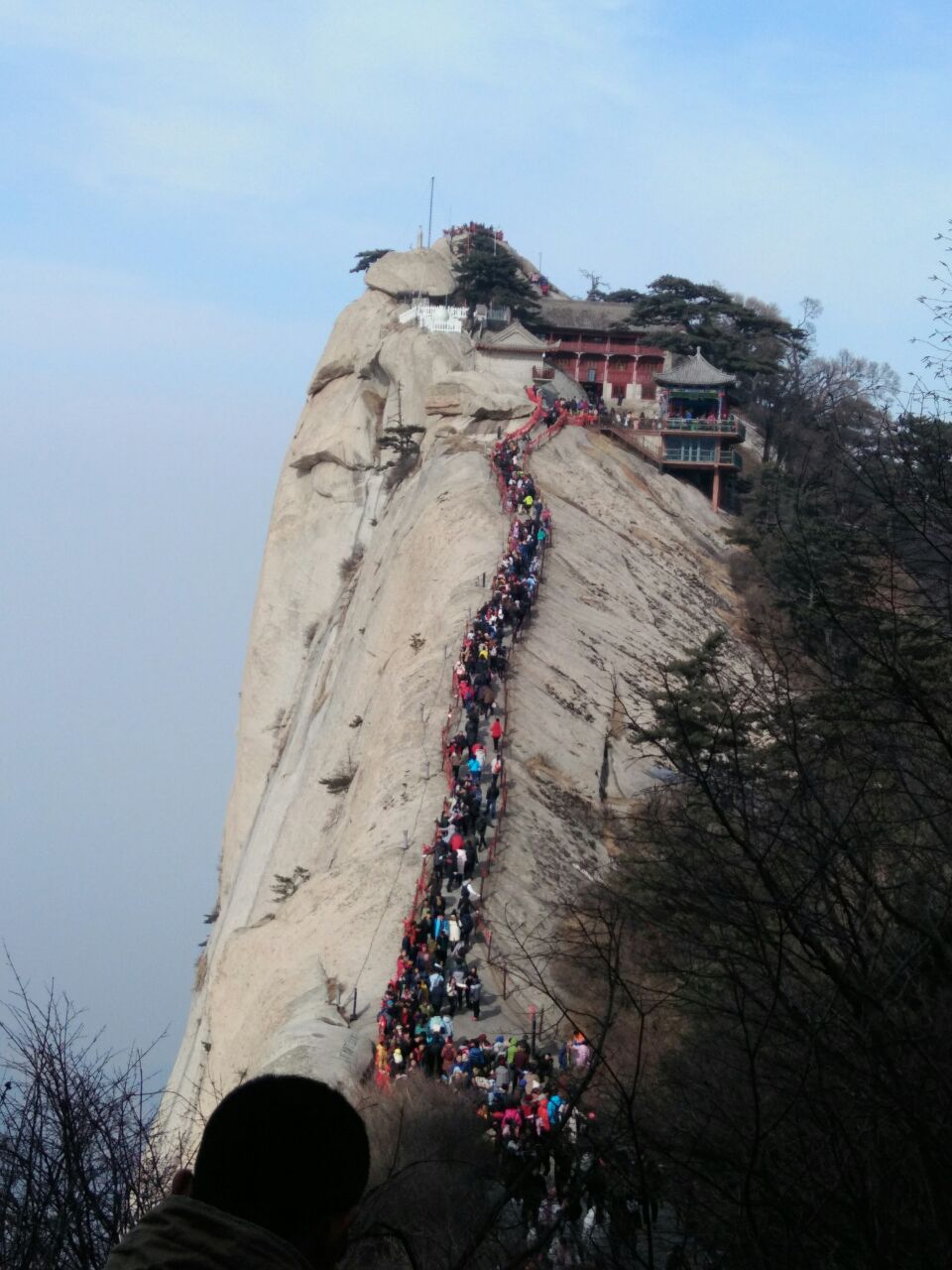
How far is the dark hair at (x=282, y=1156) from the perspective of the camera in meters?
3.01

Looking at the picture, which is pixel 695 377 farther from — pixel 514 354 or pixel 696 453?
pixel 514 354

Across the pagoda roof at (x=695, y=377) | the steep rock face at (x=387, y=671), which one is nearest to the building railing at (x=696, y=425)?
the pagoda roof at (x=695, y=377)

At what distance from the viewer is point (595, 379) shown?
233ft

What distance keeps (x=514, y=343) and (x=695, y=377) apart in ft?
23.7

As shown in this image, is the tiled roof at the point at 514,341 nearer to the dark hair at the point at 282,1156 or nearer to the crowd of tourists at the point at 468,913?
the crowd of tourists at the point at 468,913

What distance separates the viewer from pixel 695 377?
214 feet

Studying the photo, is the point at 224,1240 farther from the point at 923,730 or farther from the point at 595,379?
the point at 595,379

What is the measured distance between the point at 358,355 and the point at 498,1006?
5078 cm

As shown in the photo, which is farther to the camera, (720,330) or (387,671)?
(720,330)

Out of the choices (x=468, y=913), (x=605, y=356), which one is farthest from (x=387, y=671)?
(x=605, y=356)

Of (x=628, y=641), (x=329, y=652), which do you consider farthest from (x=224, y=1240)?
(x=329, y=652)

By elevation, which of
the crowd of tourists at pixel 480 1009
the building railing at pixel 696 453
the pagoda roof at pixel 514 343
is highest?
the pagoda roof at pixel 514 343

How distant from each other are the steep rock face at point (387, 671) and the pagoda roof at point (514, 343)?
4.23ft

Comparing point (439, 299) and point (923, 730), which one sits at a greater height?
point (439, 299)
